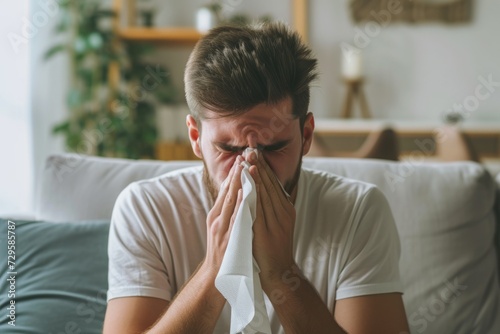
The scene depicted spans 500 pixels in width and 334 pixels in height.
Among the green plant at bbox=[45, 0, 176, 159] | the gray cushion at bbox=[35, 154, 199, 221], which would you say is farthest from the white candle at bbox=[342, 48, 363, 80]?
the gray cushion at bbox=[35, 154, 199, 221]

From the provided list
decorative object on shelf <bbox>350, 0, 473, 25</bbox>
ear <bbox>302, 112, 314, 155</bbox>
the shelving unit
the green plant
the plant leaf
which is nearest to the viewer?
ear <bbox>302, 112, 314, 155</bbox>

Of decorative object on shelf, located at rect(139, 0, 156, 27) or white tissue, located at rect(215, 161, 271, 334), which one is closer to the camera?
white tissue, located at rect(215, 161, 271, 334)

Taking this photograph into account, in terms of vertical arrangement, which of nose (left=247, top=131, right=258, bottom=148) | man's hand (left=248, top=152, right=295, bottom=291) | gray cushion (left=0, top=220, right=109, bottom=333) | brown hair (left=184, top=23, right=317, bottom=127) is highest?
brown hair (left=184, top=23, right=317, bottom=127)

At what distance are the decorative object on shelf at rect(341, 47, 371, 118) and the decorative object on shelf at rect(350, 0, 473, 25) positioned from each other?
0.85ft

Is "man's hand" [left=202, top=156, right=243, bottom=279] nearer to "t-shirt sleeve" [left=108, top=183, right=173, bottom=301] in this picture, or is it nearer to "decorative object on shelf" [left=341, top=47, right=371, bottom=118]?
"t-shirt sleeve" [left=108, top=183, right=173, bottom=301]

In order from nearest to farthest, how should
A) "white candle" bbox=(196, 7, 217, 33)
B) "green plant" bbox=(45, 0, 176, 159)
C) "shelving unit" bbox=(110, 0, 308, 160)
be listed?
1. "green plant" bbox=(45, 0, 176, 159)
2. "shelving unit" bbox=(110, 0, 308, 160)
3. "white candle" bbox=(196, 7, 217, 33)

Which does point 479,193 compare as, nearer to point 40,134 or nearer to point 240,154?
point 240,154

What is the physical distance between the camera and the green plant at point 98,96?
3824mm

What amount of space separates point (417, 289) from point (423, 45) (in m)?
3.16

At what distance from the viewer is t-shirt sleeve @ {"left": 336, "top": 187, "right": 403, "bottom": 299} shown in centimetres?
135

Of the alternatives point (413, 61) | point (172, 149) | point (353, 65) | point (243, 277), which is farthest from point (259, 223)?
point (413, 61)

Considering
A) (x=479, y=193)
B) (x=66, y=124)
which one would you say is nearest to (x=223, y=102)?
(x=479, y=193)

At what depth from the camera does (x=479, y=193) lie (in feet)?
5.59

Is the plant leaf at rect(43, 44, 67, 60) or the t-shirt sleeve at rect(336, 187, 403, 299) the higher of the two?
the plant leaf at rect(43, 44, 67, 60)
